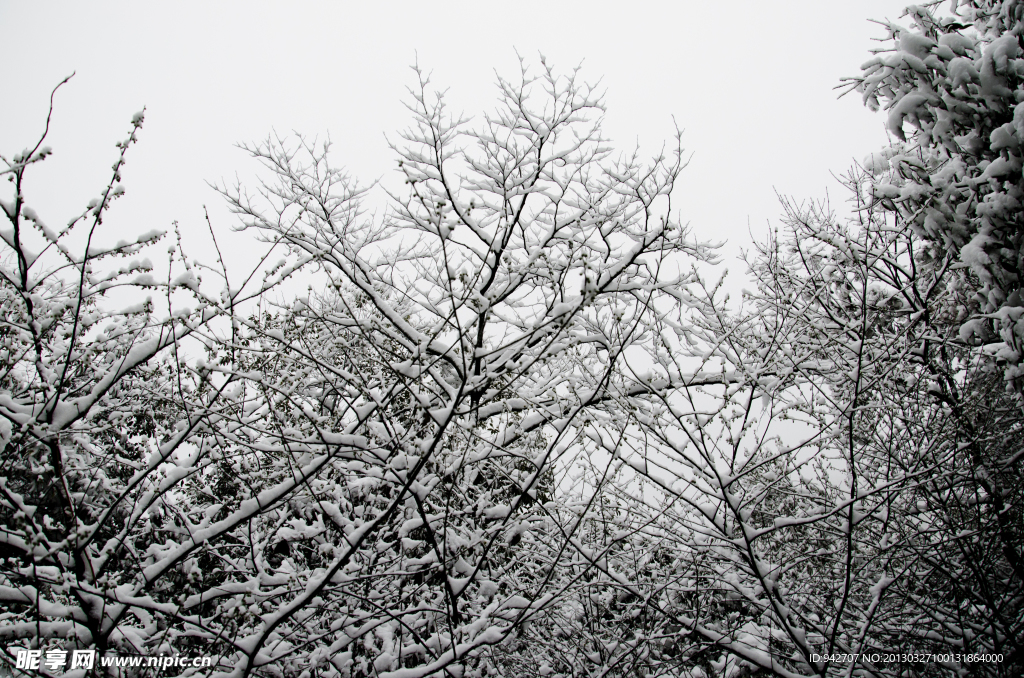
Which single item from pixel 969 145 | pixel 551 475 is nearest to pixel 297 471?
A: pixel 551 475

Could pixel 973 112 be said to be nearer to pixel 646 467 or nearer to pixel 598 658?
pixel 646 467

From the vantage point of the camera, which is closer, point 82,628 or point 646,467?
point 82,628

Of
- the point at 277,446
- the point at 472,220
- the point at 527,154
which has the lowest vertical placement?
the point at 277,446

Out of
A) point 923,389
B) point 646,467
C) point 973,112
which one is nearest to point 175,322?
point 646,467

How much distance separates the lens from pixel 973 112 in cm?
386

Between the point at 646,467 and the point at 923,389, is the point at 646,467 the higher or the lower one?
the lower one

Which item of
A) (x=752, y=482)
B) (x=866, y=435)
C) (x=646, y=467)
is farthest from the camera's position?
(x=752, y=482)

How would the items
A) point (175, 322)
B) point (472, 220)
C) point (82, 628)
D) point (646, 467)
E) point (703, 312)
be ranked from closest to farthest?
point (82, 628) < point (175, 322) < point (646, 467) < point (703, 312) < point (472, 220)

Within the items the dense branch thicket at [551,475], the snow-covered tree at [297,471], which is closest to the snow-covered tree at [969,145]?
the dense branch thicket at [551,475]

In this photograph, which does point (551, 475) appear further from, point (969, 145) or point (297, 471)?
point (969, 145)

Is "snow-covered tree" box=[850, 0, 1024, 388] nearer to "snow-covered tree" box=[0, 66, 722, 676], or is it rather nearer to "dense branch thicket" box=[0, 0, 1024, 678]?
"dense branch thicket" box=[0, 0, 1024, 678]

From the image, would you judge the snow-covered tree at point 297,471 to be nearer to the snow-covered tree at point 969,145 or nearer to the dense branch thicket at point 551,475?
the dense branch thicket at point 551,475

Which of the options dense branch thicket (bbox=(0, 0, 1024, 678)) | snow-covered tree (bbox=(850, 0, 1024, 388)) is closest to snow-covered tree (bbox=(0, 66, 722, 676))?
dense branch thicket (bbox=(0, 0, 1024, 678))

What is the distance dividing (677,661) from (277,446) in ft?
8.84
